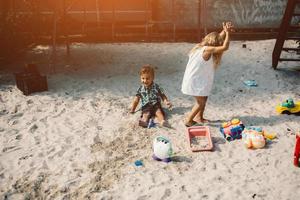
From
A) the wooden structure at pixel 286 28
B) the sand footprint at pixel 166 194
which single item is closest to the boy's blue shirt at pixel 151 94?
the sand footprint at pixel 166 194

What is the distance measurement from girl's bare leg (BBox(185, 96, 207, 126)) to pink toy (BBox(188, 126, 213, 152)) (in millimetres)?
302

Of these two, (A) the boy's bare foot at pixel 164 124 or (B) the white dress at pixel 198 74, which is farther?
(A) the boy's bare foot at pixel 164 124

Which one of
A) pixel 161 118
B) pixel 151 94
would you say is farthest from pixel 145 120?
pixel 151 94

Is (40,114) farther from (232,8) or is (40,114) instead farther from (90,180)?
(232,8)

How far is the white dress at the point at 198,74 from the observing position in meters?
5.21

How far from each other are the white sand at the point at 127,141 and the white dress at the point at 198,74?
0.75 m

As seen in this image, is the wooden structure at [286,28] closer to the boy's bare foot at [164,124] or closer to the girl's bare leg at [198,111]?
the girl's bare leg at [198,111]

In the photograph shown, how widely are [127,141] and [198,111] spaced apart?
1320mm

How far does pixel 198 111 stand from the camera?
561 cm

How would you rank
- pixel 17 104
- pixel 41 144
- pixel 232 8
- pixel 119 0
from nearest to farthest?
pixel 41 144
pixel 17 104
pixel 232 8
pixel 119 0

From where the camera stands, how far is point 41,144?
5.24m

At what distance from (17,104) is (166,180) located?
12.7 ft

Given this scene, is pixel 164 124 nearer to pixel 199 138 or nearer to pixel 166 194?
pixel 199 138

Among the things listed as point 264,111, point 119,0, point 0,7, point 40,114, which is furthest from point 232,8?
point 40,114
